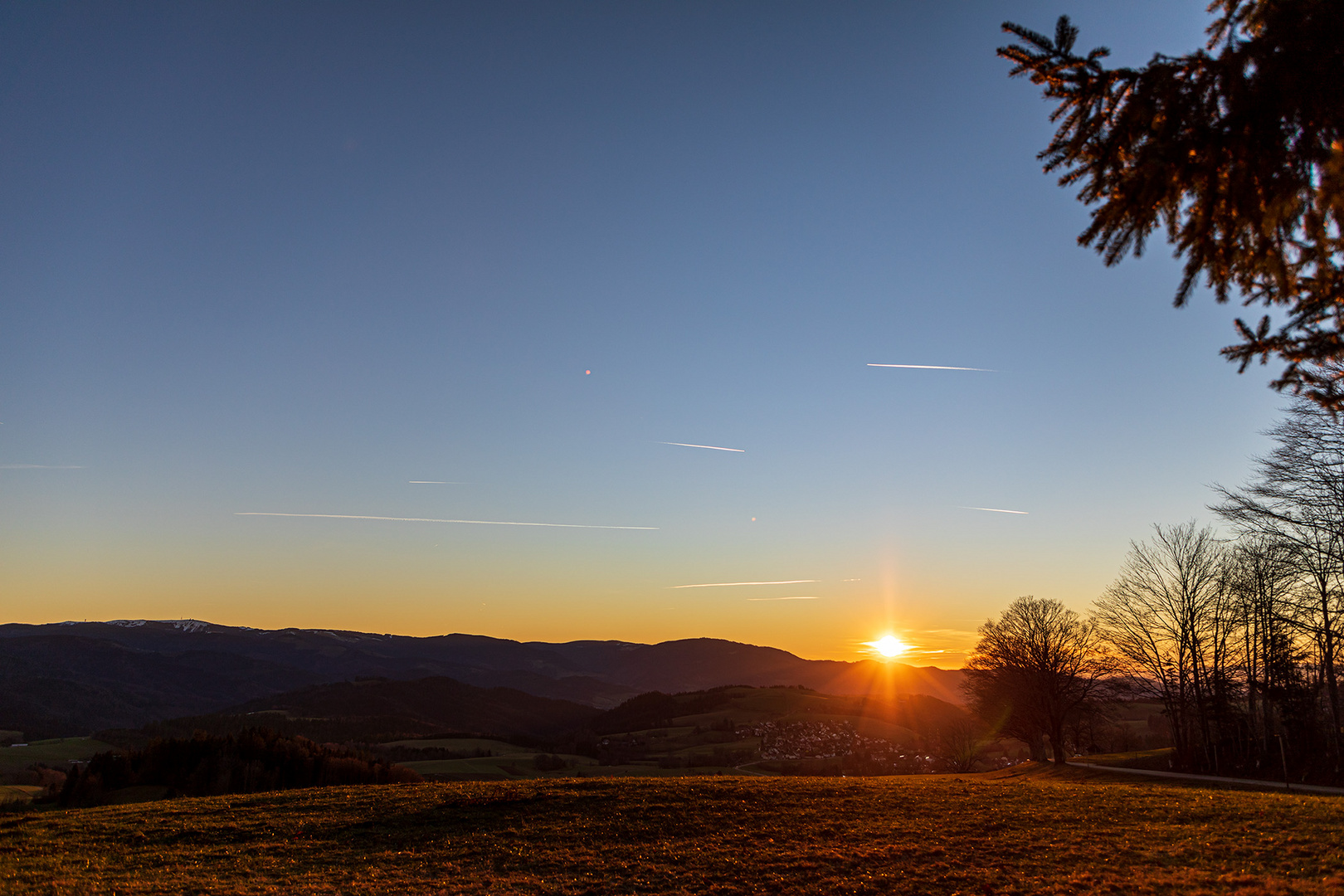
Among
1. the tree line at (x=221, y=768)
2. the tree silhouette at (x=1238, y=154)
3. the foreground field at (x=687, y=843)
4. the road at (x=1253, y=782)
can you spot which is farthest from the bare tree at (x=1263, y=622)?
the tree line at (x=221, y=768)

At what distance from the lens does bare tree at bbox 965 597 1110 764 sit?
163 ft

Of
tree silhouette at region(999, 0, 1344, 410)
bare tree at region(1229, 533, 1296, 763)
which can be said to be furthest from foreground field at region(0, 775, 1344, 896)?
bare tree at region(1229, 533, 1296, 763)

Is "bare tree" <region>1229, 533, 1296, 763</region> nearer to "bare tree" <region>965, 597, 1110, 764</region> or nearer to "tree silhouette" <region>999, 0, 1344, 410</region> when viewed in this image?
"bare tree" <region>965, 597, 1110, 764</region>

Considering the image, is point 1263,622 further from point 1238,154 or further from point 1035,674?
point 1238,154

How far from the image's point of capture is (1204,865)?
14.3m

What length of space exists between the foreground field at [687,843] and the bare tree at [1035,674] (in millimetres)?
24979

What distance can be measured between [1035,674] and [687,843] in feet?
133

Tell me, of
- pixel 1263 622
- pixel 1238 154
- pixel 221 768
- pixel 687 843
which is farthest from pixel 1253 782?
pixel 221 768

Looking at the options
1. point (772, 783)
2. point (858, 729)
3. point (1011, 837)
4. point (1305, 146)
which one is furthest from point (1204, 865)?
point (858, 729)

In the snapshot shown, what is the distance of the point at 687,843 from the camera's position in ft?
62.3

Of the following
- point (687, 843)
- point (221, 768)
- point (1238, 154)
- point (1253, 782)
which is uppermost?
point (1238, 154)

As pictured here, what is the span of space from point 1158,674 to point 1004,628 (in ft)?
33.1

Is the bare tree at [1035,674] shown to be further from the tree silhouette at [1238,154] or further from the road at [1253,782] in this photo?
the tree silhouette at [1238,154]

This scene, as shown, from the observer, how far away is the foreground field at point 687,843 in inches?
567
